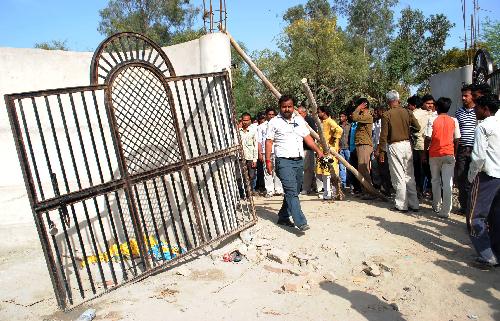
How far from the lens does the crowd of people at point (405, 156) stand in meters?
4.20

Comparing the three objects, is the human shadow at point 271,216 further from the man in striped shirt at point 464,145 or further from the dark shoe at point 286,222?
the man in striped shirt at point 464,145

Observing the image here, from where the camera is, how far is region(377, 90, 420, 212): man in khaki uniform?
6414 mm

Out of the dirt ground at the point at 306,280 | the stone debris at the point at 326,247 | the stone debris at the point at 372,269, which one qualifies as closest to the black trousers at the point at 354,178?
the dirt ground at the point at 306,280

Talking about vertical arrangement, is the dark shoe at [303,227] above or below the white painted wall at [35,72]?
below

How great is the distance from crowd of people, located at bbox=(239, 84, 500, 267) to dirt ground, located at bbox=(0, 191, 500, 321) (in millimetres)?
470

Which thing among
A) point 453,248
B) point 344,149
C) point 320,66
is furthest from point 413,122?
point 320,66

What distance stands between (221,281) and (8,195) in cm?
341

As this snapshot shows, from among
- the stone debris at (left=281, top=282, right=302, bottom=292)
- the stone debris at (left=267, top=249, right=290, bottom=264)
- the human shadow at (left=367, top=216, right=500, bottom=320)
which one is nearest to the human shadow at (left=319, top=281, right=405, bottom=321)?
the stone debris at (left=281, top=282, right=302, bottom=292)

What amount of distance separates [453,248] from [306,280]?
196cm

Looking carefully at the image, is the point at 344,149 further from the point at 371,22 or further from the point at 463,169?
the point at 371,22

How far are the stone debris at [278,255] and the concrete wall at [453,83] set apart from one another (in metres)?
7.41

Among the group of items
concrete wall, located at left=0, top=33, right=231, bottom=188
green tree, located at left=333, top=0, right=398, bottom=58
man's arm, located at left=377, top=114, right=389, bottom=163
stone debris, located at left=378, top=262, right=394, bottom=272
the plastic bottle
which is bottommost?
stone debris, located at left=378, top=262, right=394, bottom=272

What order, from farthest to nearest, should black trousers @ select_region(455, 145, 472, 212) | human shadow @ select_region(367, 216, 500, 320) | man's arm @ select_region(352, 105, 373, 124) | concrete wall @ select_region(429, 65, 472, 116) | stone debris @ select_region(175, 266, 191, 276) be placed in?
concrete wall @ select_region(429, 65, 472, 116) → man's arm @ select_region(352, 105, 373, 124) → black trousers @ select_region(455, 145, 472, 212) → stone debris @ select_region(175, 266, 191, 276) → human shadow @ select_region(367, 216, 500, 320)

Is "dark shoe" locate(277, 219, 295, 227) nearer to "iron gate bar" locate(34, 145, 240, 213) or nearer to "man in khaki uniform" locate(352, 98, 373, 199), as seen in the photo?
"iron gate bar" locate(34, 145, 240, 213)
